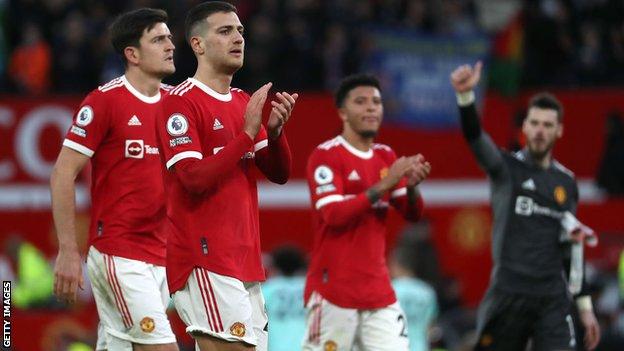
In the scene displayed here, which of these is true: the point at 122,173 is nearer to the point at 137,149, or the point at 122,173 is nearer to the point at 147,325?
the point at 137,149

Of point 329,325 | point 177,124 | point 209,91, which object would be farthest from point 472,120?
point 177,124

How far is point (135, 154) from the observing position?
344 inches

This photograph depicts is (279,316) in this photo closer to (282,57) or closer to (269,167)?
(269,167)

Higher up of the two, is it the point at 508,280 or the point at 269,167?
the point at 269,167

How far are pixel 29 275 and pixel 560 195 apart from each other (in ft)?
26.4

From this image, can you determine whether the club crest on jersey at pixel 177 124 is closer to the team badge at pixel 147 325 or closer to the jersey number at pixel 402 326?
the team badge at pixel 147 325

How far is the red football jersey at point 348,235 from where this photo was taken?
380 inches

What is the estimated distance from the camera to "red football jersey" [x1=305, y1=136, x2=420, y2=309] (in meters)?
9.66

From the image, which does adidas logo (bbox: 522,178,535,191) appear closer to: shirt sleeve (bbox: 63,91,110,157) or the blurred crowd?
shirt sleeve (bbox: 63,91,110,157)

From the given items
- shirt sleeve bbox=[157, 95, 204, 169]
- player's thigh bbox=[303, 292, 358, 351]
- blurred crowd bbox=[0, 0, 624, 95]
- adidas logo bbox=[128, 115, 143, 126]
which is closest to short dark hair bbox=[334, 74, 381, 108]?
player's thigh bbox=[303, 292, 358, 351]

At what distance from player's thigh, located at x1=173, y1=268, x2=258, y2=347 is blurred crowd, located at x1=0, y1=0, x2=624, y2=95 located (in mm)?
9841

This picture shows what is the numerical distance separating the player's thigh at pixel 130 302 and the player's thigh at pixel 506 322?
257 cm

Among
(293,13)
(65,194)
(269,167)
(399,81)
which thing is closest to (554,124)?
(269,167)

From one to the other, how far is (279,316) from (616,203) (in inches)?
272
